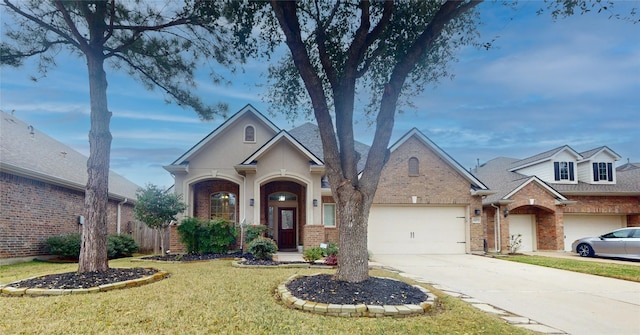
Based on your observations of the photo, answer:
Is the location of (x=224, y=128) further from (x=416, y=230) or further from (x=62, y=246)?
(x=416, y=230)

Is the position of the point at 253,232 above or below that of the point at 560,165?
below

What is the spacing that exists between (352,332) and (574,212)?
19.8m

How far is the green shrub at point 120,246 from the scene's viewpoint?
45.0 feet

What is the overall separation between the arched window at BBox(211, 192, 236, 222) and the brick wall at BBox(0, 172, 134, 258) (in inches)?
206

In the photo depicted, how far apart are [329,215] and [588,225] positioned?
14.7 meters

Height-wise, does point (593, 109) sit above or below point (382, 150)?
above

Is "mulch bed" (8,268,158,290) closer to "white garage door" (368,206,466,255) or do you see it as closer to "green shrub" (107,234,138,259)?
"green shrub" (107,234,138,259)

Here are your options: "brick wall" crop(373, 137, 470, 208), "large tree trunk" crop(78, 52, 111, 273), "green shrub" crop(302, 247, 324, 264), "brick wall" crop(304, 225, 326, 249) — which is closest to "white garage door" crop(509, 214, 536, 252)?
"brick wall" crop(373, 137, 470, 208)

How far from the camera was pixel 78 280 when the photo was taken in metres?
7.12

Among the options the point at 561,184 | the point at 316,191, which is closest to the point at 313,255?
the point at 316,191

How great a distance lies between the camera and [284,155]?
14664 mm

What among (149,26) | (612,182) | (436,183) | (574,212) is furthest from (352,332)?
(612,182)

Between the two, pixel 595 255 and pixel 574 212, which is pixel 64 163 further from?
pixel 574 212

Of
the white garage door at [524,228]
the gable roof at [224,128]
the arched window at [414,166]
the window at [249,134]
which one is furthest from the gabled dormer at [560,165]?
the window at [249,134]
